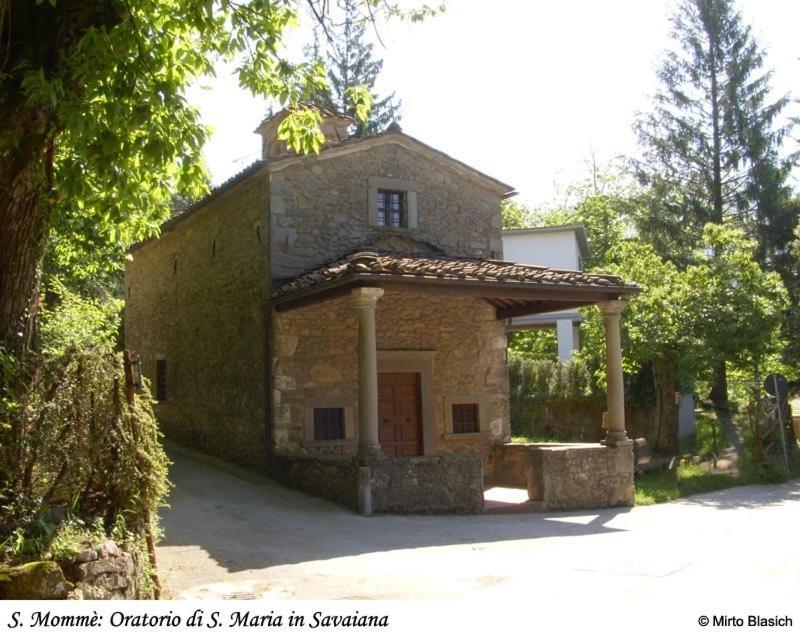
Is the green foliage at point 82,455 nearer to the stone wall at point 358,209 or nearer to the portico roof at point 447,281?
the portico roof at point 447,281

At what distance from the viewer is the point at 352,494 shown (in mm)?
10188

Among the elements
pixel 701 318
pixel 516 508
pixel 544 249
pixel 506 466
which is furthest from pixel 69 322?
pixel 544 249

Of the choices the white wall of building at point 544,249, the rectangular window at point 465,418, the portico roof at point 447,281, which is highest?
the white wall of building at point 544,249

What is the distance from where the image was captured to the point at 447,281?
1045 cm

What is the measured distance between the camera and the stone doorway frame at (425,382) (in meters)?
13.4

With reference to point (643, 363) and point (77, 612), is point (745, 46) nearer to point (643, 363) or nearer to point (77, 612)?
point (643, 363)

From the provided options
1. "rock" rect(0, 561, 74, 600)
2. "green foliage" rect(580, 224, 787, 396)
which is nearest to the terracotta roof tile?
"green foliage" rect(580, 224, 787, 396)

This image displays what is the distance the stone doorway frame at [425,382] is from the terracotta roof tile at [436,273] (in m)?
1.85

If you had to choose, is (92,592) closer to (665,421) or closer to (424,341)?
(424,341)

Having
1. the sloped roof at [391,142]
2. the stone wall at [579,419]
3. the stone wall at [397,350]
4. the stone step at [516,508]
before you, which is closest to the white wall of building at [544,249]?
the stone wall at [579,419]

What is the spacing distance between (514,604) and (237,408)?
28.2ft

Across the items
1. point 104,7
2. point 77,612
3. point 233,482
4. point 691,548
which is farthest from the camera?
point 233,482

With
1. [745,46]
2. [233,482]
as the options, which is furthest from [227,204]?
[745,46]

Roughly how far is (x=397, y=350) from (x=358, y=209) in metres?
2.52
